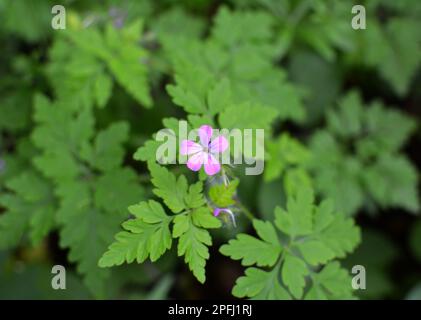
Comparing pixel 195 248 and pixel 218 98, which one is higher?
pixel 218 98

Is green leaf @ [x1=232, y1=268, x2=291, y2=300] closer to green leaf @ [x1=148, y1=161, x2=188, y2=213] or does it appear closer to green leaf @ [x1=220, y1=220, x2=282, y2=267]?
green leaf @ [x1=220, y1=220, x2=282, y2=267]

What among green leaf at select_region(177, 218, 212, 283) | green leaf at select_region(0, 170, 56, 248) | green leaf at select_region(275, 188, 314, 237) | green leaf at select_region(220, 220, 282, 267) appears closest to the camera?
green leaf at select_region(177, 218, 212, 283)

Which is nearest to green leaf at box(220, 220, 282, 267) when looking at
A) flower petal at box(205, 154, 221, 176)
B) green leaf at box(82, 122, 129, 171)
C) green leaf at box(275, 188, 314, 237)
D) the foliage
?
the foliage

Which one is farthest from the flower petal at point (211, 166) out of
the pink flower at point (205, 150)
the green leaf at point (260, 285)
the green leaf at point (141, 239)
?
the green leaf at point (260, 285)

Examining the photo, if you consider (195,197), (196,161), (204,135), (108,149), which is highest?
(108,149)

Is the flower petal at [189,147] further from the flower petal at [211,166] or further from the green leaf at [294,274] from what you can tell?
the green leaf at [294,274]

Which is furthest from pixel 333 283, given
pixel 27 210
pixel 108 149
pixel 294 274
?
pixel 27 210

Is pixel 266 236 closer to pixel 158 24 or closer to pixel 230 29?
pixel 230 29

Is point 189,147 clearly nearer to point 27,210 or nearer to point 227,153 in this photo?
point 227,153
